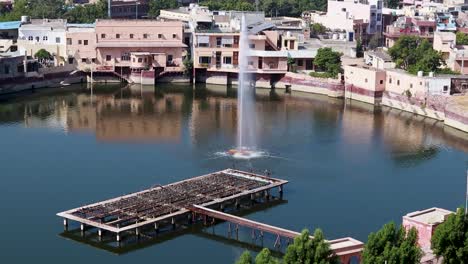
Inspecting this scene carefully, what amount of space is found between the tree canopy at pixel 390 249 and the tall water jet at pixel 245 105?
13.4 metres

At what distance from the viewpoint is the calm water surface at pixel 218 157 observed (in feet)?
78.7

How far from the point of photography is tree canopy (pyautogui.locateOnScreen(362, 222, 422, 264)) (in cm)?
1684

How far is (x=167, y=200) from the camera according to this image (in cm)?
2406

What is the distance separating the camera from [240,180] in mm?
26328

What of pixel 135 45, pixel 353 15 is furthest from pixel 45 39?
pixel 353 15

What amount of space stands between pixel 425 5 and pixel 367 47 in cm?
695

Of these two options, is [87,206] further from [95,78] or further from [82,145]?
[95,78]

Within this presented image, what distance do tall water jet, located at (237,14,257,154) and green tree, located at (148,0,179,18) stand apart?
15486mm

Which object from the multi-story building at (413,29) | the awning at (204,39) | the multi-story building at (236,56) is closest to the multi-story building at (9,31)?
the awning at (204,39)

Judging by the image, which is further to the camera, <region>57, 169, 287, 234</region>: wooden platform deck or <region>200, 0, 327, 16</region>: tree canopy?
<region>200, 0, 327, 16</region>: tree canopy

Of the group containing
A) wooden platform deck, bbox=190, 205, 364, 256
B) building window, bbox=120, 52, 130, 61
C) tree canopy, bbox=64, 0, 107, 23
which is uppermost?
tree canopy, bbox=64, 0, 107, 23

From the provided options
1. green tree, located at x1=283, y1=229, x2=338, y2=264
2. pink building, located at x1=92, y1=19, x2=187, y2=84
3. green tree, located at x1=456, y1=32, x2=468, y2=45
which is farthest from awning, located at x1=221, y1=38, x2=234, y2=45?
green tree, located at x1=283, y1=229, x2=338, y2=264

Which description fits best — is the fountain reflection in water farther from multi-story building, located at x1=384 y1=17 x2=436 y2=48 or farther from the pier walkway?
multi-story building, located at x1=384 y1=17 x2=436 y2=48

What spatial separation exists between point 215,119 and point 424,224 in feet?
58.8
